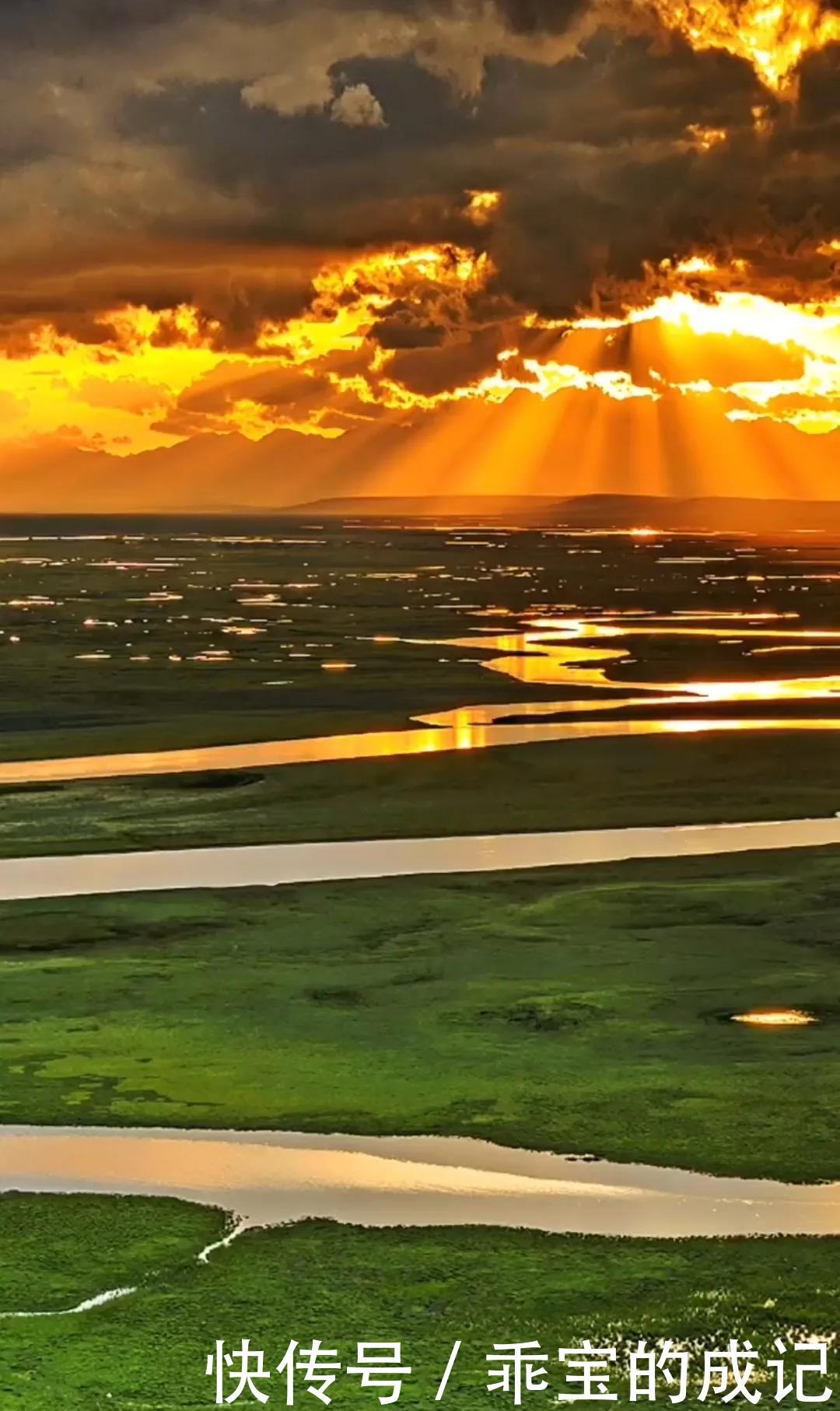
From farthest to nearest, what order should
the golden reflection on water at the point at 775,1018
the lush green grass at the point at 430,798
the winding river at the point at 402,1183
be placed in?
the lush green grass at the point at 430,798 < the golden reflection on water at the point at 775,1018 < the winding river at the point at 402,1183

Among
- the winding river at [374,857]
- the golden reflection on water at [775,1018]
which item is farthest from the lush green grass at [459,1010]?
the winding river at [374,857]

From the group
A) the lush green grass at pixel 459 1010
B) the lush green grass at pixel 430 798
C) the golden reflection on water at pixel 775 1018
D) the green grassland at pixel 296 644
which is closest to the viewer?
the lush green grass at pixel 459 1010

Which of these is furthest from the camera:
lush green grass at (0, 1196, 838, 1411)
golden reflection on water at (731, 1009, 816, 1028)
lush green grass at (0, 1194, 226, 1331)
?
golden reflection on water at (731, 1009, 816, 1028)

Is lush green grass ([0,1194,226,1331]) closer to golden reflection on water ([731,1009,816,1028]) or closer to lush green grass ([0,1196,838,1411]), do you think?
lush green grass ([0,1196,838,1411])

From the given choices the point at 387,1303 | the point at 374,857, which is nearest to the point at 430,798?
the point at 374,857

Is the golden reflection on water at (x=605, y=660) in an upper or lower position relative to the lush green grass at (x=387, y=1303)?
upper

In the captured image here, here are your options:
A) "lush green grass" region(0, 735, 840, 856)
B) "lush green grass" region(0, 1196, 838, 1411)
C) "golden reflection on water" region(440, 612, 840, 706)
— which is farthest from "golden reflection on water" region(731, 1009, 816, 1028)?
"golden reflection on water" region(440, 612, 840, 706)

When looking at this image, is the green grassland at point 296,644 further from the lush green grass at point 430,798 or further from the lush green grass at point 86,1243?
the lush green grass at point 86,1243
